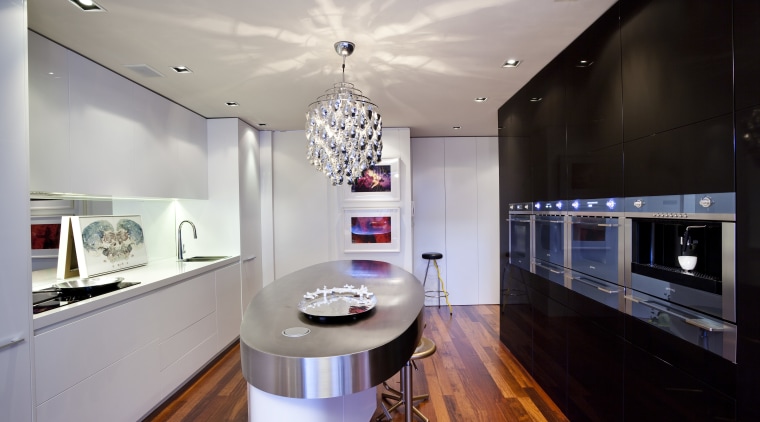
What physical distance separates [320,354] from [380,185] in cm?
358

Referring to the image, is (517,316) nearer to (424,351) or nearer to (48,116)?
(424,351)

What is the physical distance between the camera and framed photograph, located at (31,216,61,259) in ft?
8.28

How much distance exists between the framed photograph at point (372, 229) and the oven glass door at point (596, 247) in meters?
2.52

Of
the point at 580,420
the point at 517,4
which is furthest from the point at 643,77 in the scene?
the point at 580,420

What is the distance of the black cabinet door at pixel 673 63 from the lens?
1318mm

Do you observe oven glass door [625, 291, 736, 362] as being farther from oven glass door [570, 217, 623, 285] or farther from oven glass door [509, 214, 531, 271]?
oven glass door [509, 214, 531, 271]

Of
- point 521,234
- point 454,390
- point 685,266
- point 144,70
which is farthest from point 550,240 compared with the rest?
point 144,70

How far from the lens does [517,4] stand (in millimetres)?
1858

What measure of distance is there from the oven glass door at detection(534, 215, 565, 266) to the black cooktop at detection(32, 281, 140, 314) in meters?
3.13

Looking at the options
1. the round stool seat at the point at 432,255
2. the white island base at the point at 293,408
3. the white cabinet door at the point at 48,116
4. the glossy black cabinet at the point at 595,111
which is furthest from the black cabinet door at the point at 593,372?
the white cabinet door at the point at 48,116

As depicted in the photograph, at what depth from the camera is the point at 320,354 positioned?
119 cm

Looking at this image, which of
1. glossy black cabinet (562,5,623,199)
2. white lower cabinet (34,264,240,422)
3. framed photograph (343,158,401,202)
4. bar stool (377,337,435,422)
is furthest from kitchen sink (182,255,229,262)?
glossy black cabinet (562,5,623,199)

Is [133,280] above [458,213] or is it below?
below

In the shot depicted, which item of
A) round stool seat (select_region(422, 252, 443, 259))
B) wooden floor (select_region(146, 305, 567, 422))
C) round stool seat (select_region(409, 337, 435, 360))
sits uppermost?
round stool seat (select_region(422, 252, 443, 259))
